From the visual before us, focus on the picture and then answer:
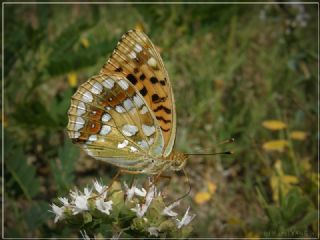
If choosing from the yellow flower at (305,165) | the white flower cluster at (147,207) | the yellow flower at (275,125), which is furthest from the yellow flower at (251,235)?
the white flower cluster at (147,207)

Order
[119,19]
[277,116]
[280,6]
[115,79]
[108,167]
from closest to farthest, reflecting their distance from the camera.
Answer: [115,79], [108,167], [277,116], [280,6], [119,19]

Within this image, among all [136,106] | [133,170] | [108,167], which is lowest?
[108,167]

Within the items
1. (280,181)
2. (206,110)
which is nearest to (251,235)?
(280,181)

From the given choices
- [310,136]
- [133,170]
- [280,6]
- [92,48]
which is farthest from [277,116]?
[133,170]

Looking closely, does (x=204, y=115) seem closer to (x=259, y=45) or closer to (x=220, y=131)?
(x=220, y=131)

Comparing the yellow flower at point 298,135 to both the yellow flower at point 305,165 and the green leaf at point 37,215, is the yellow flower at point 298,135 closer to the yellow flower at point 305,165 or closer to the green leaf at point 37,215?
the yellow flower at point 305,165

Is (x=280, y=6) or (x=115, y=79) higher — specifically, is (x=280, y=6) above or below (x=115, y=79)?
above
